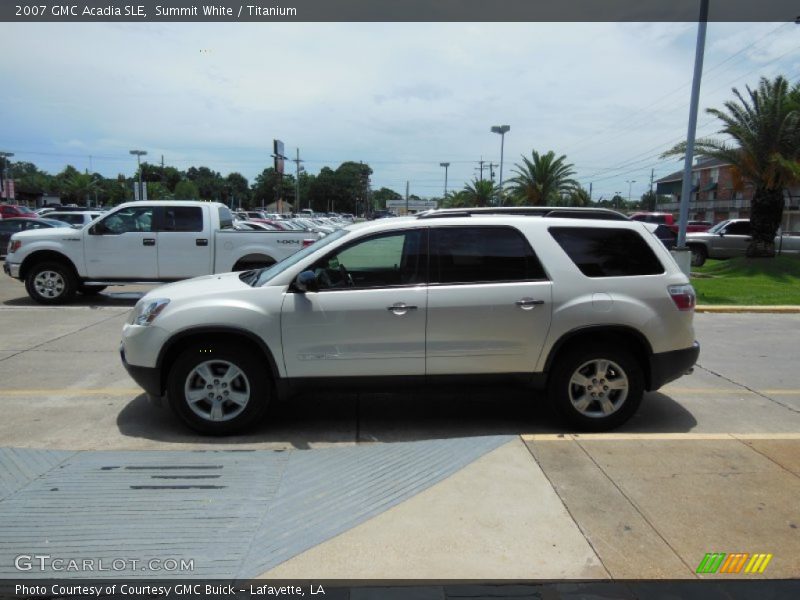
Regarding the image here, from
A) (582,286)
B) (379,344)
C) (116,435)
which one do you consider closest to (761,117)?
(582,286)

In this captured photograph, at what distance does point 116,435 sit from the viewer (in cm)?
486

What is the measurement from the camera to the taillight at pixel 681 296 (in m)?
4.96

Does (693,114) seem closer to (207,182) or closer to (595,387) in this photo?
(595,387)

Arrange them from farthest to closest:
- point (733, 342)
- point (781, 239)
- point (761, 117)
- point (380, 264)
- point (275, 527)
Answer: point (781, 239) < point (761, 117) < point (733, 342) < point (380, 264) < point (275, 527)

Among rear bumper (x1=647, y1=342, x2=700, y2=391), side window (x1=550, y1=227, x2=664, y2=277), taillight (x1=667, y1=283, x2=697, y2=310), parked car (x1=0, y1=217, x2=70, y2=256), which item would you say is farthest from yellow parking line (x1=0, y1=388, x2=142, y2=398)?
parked car (x1=0, y1=217, x2=70, y2=256)

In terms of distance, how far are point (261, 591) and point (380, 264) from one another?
9.64 ft

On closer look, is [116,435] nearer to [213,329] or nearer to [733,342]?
[213,329]

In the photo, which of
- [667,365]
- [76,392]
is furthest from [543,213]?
[76,392]

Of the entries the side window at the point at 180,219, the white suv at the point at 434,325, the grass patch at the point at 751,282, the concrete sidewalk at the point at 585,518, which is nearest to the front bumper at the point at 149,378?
the white suv at the point at 434,325

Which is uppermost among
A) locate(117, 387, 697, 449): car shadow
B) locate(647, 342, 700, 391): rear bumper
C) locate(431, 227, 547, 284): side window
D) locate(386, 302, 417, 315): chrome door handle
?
locate(431, 227, 547, 284): side window

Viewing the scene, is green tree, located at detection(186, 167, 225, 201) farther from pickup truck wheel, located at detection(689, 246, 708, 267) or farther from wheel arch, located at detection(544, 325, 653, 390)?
wheel arch, located at detection(544, 325, 653, 390)

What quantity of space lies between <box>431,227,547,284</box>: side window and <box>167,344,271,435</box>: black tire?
1.66 metres

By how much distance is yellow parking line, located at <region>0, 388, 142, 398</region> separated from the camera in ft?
19.3

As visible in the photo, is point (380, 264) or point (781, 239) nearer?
point (380, 264)
